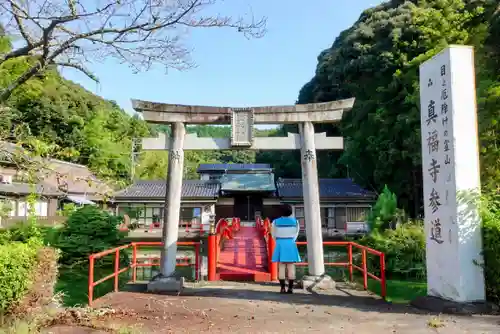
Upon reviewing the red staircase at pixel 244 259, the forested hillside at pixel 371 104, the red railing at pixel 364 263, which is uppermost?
the forested hillside at pixel 371 104

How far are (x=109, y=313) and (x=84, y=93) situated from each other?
47128 mm

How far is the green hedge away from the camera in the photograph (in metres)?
5.65

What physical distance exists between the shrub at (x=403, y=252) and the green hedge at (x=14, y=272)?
11.8m

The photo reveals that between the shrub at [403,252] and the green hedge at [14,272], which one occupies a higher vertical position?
the green hedge at [14,272]

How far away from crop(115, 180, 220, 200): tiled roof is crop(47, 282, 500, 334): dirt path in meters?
22.3

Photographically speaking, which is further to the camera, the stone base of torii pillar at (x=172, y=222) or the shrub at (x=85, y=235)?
the shrub at (x=85, y=235)

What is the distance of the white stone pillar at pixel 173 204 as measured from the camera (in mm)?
8742

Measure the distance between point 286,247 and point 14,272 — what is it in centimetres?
465

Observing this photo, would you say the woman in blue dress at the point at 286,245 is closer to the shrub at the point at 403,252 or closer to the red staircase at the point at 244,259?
the red staircase at the point at 244,259

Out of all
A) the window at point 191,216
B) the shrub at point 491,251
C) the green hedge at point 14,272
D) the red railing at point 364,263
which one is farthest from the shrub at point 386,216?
the window at point 191,216

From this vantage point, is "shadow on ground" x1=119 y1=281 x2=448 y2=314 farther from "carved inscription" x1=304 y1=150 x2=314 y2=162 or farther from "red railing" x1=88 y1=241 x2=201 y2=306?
"carved inscription" x1=304 y1=150 x2=314 y2=162

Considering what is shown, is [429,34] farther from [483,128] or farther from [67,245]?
[67,245]

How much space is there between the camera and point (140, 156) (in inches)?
1919

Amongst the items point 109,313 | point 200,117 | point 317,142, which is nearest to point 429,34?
point 317,142
